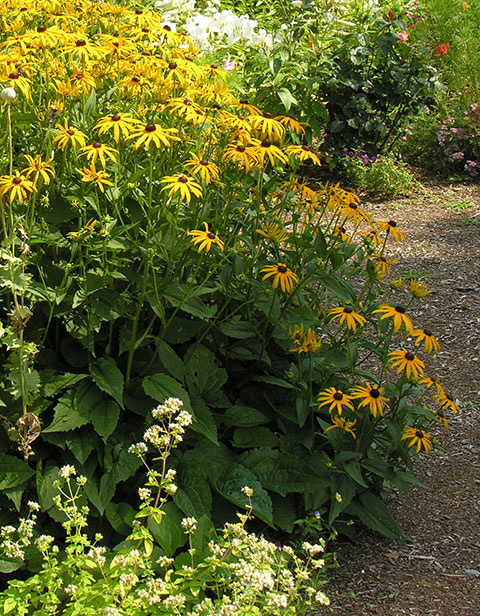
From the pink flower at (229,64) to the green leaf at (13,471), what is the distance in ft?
12.1

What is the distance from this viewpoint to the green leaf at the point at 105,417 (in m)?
2.21

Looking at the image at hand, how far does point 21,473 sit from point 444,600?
50.0 inches

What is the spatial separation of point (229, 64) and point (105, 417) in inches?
148

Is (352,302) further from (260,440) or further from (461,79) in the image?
(461,79)

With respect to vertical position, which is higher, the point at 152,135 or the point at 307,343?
the point at 152,135

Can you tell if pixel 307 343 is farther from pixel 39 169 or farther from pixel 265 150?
pixel 39 169

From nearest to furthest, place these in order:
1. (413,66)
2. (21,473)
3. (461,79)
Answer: (21,473) → (413,66) → (461,79)

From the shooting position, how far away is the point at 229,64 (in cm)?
545

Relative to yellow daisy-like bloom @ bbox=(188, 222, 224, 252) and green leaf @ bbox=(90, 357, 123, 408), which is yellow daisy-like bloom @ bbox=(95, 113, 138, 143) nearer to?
yellow daisy-like bloom @ bbox=(188, 222, 224, 252)

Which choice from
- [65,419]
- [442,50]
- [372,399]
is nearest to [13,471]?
[65,419]

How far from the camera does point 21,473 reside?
7.17 ft

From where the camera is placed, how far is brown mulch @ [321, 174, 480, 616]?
2334 millimetres

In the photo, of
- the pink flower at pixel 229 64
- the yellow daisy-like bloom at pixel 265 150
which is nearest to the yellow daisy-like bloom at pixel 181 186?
the yellow daisy-like bloom at pixel 265 150

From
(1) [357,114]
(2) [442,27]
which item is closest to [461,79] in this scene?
(2) [442,27]
